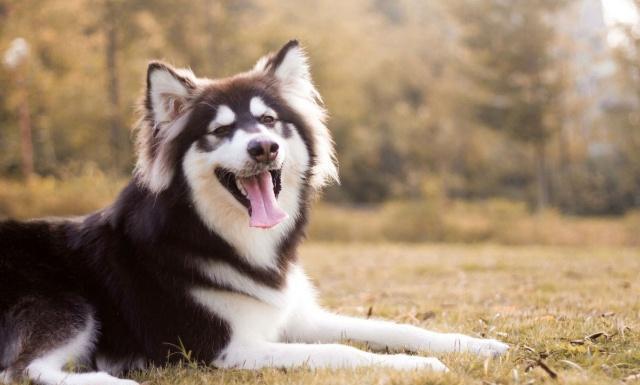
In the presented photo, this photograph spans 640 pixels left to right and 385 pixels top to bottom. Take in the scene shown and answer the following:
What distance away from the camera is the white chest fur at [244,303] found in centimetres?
369

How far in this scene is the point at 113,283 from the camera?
386 cm

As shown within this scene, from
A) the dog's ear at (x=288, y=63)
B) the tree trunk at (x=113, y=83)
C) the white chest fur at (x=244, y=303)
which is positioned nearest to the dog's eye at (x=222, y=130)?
the dog's ear at (x=288, y=63)

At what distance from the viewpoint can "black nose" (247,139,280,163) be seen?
142 inches

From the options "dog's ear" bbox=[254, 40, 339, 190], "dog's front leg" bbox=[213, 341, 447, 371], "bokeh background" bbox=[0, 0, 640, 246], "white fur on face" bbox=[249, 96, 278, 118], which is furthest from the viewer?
"bokeh background" bbox=[0, 0, 640, 246]

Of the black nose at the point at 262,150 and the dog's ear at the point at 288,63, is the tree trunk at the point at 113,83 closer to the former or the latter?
the dog's ear at the point at 288,63

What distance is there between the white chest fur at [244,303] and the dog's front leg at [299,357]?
0.09m

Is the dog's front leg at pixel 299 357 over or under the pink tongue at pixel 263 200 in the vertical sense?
under

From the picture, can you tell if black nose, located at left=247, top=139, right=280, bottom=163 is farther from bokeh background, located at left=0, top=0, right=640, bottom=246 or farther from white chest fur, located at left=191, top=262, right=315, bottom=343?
bokeh background, located at left=0, top=0, right=640, bottom=246

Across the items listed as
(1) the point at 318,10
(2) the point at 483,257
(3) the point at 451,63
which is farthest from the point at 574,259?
(1) the point at 318,10

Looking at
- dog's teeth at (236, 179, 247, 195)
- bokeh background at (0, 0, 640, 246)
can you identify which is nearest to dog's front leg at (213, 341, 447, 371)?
dog's teeth at (236, 179, 247, 195)

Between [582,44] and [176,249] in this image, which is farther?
[582,44]

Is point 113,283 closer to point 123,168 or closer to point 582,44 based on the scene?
point 123,168

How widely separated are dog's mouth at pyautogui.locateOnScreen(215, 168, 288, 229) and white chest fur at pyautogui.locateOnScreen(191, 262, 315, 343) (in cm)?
37

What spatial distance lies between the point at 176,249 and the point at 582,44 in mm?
22571
